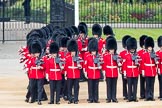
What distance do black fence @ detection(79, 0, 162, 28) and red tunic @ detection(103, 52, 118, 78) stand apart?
13.2 metres

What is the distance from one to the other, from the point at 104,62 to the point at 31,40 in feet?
5.37

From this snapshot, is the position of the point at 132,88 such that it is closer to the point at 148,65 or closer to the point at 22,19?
the point at 148,65

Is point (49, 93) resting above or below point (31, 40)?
below

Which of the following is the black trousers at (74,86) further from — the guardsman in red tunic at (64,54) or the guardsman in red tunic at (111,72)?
the guardsman in red tunic at (111,72)

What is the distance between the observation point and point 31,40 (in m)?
17.8

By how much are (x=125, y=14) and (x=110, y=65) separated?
14384 millimetres

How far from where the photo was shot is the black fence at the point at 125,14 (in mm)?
30984

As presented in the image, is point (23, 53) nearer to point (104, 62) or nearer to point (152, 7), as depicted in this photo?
point (104, 62)

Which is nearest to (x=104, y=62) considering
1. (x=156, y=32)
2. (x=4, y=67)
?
(x=4, y=67)

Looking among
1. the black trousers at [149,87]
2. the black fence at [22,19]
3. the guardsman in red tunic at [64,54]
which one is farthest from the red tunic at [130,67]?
the black fence at [22,19]

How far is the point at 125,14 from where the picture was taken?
31562 millimetres

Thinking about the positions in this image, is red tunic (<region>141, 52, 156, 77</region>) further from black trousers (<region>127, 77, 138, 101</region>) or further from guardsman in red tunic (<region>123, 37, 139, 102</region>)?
black trousers (<region>127, 77, 138, 101</region>)

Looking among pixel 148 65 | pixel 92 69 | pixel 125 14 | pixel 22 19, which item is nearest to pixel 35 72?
pixel 92 69

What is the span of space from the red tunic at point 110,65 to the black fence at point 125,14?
13170 millimetres
